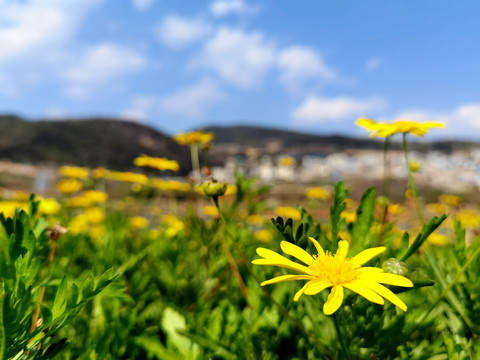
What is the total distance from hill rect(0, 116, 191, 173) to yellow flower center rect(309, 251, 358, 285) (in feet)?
42.1

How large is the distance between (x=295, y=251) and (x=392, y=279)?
0.13 m

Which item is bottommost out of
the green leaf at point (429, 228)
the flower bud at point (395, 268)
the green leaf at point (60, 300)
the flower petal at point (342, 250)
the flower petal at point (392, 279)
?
the green leaf at point (60, 300)

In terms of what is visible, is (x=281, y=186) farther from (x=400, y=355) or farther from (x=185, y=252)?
(x=400, y=355)

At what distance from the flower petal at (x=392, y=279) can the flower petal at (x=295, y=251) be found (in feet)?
0.29

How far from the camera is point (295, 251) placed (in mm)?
515

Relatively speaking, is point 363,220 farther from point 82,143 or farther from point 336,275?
point 82,143

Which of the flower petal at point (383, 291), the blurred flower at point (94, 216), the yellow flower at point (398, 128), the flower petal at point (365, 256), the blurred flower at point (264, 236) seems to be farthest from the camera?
the blurred flower at point (94, 216)

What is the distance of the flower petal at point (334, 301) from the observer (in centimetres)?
42

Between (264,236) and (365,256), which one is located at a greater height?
(365,256)

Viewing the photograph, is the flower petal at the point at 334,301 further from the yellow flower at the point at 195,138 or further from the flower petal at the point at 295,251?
the yellow flower at the point at 195,138

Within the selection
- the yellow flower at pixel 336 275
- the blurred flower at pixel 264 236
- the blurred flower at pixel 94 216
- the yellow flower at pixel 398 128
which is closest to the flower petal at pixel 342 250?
the yellow flower at pixel 336 275

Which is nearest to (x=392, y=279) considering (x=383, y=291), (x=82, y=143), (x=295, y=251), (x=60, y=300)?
(x=383, y=291)

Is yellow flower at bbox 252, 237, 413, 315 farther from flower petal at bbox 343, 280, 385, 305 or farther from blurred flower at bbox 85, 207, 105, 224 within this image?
blurred flower at bbox 85, 207, 105, 224

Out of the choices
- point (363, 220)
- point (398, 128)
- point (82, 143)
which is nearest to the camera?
point (363, 220)
